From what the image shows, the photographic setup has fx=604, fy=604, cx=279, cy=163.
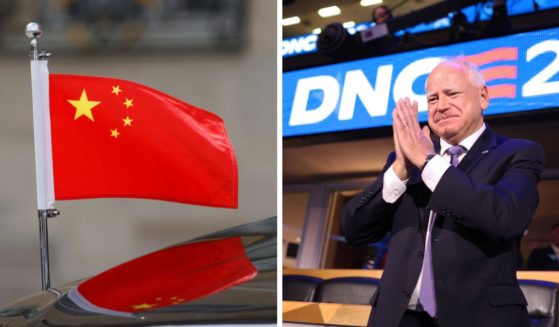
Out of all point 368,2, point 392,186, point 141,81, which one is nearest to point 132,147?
point 392,186

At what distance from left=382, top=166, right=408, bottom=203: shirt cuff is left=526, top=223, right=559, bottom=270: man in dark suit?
11.5ft

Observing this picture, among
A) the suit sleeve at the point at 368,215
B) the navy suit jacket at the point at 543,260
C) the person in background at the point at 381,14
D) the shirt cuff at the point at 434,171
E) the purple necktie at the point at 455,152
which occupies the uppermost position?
the person in background at the point at 381,14

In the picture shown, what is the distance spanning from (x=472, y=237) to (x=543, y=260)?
3.69 m

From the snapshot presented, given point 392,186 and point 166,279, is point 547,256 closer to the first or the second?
point 392,186

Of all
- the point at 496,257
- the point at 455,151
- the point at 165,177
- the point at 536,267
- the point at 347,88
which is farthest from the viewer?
the point at 347,88

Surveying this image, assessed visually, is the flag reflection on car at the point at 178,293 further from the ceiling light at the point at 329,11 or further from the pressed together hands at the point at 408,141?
the ceiling light at the point at 329,11

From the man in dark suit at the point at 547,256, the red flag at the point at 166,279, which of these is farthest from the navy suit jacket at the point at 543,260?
the red flag at the point at 166,279

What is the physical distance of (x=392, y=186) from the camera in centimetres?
134

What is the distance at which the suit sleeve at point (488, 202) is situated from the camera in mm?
1167

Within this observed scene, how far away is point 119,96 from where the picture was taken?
2072mm

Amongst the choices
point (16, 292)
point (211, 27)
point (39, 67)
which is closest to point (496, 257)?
point (39, 67)

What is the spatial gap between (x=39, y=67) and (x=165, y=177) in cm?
59

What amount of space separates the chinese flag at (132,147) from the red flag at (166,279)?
0.61m

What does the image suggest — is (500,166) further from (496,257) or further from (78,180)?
(78,180)
